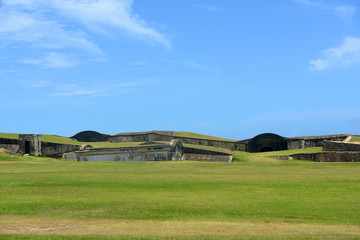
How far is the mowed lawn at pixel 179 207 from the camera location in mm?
11133

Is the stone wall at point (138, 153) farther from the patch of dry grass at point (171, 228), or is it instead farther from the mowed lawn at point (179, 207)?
the patch of dry grass at point (171, 228)

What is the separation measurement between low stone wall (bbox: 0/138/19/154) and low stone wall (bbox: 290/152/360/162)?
2993 centimetres

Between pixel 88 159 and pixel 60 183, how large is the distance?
21.1m

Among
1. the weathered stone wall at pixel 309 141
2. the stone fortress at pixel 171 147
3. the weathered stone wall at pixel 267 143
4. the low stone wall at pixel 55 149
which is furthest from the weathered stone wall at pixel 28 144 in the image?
the weathered stone wall at pixel 309 141

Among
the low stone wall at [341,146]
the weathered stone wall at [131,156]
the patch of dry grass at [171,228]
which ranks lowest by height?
the patch of dry grass at [171,228]

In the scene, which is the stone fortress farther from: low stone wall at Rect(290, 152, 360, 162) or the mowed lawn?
the mowed lawn

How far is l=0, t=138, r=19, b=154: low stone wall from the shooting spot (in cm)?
4794

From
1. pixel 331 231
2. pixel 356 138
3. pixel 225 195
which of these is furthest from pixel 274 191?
pixel 356 138

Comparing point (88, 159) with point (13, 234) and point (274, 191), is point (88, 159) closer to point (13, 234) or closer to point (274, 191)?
point (274, 191)

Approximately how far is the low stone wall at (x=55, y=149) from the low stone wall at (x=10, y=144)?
2.81 metres

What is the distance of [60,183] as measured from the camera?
69.5ft

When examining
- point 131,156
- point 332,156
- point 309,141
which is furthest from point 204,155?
point 309,141

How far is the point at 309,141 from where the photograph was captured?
5169cm

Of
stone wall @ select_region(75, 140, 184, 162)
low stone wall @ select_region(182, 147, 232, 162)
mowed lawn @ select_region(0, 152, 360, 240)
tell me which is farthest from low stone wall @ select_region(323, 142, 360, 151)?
mowed lawn @ select_region(0, 152, 360, 240)
